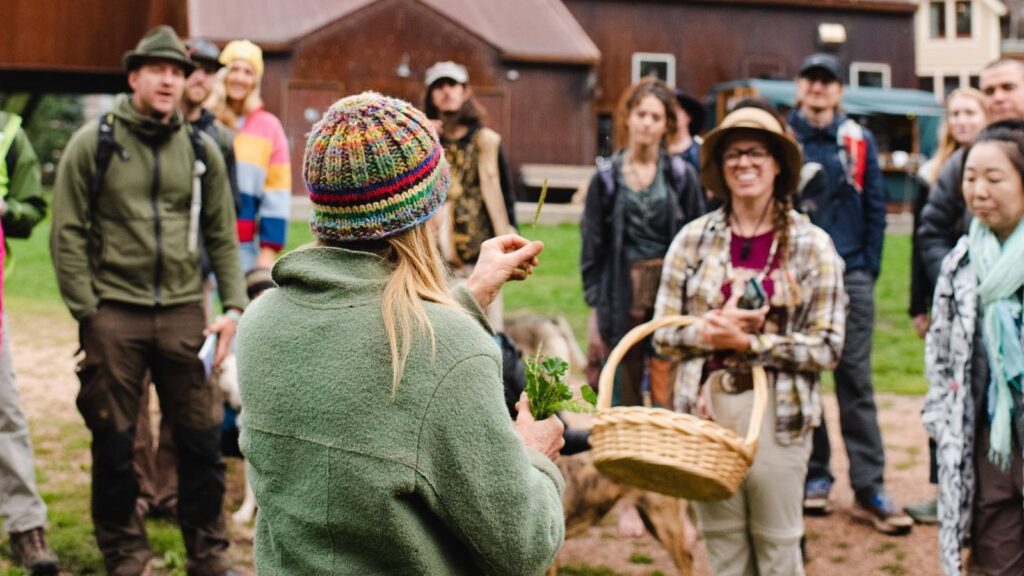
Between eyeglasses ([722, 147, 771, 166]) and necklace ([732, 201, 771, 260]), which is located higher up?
eyeglasses ([722, 147, 771, 166])

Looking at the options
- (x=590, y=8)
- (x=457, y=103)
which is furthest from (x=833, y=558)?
(x=590, y=8)

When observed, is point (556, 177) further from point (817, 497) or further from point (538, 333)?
point (817, 497)

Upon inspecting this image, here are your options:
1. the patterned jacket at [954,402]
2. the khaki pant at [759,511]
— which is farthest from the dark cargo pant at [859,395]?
the khaki pant at [759,511]

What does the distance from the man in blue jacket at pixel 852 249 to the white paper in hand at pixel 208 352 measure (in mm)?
3412

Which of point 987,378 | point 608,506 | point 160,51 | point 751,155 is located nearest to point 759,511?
point 987,378

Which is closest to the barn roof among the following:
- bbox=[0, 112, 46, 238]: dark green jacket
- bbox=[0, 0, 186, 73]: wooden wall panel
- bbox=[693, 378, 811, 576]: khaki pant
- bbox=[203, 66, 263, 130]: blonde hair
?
bbox=[0, 0, 186, 73]: wooden wall panel

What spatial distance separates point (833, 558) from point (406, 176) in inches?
187

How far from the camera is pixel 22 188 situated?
240 inches

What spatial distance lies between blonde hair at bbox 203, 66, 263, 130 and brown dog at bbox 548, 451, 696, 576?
3.04m

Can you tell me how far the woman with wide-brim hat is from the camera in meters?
4.89

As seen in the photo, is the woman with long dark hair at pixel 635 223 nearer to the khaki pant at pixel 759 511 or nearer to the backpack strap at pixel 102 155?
the khaki pant at pixel 759 511

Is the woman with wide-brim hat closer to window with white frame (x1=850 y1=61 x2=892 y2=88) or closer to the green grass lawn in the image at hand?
the green grass lawn

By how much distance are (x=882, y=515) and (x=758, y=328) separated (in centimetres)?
266

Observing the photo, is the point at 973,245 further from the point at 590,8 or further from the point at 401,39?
the point at 590,8
